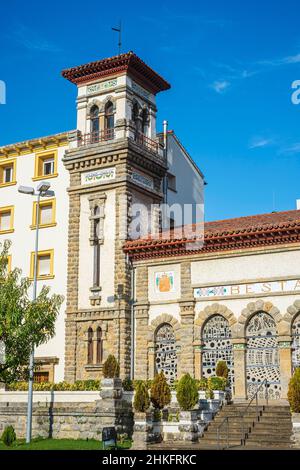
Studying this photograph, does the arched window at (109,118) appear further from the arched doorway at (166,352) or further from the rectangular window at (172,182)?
the arched doorway at (166,352)

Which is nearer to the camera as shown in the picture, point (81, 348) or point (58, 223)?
point (81, 348)

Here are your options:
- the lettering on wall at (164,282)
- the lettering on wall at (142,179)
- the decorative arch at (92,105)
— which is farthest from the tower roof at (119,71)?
the lettering on wall at (164,282)

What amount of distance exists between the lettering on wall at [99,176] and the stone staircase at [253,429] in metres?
13.5

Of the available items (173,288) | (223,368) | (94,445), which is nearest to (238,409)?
(223,368)

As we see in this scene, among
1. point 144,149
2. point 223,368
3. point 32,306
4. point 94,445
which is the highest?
point 144,149

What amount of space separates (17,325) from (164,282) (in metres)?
9.07

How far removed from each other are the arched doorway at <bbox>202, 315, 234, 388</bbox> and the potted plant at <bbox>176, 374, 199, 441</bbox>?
18.8ft

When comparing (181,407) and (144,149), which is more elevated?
(144,149)

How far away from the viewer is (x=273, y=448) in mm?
22234

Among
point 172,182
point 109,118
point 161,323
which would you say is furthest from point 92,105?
point 161,323
